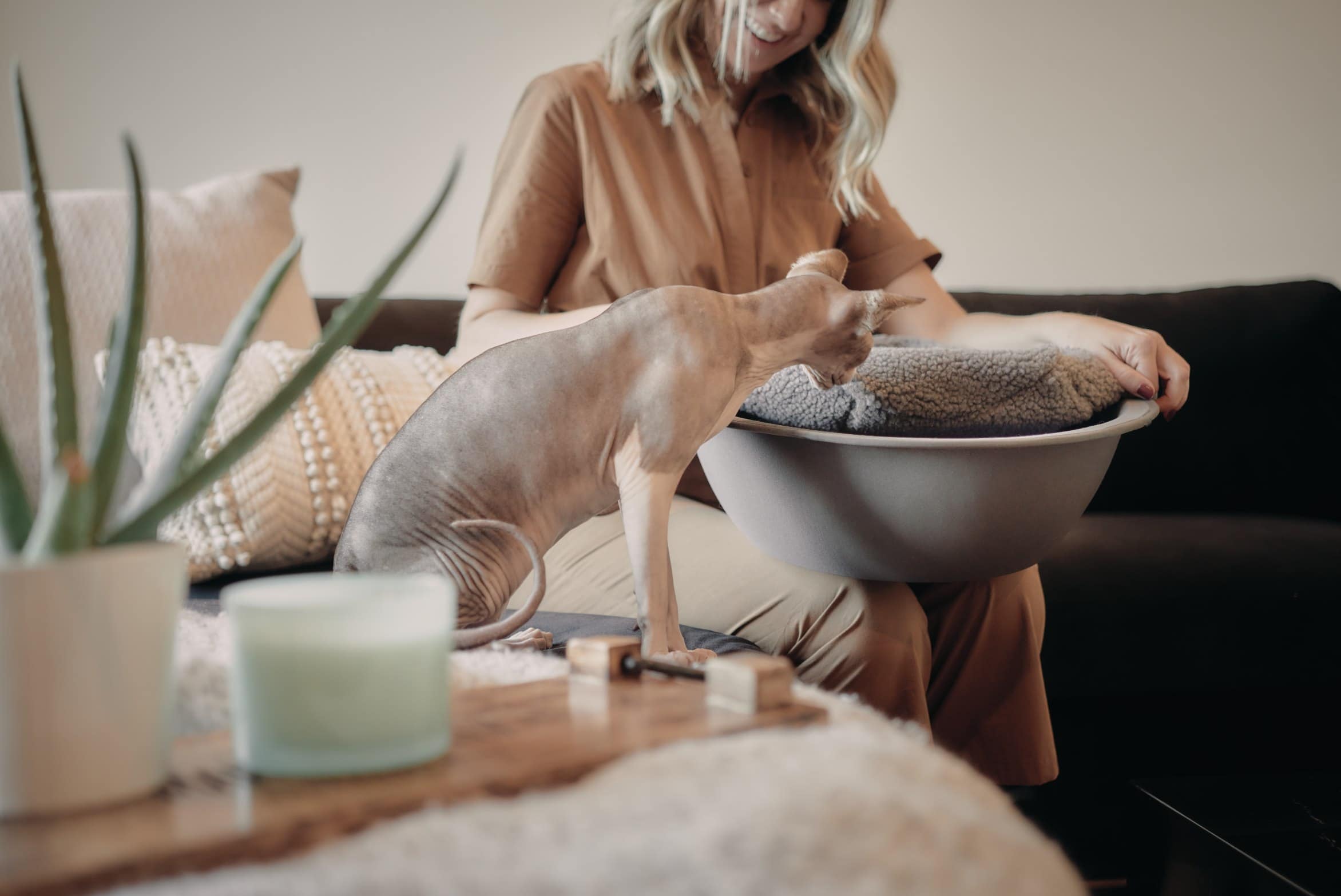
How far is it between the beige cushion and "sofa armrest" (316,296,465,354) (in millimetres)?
142

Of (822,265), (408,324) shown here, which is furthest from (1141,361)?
(408,324)

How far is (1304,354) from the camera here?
1.68 meters

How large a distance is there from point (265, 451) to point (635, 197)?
18.0 inches

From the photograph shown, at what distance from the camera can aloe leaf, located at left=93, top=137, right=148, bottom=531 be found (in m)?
0.37

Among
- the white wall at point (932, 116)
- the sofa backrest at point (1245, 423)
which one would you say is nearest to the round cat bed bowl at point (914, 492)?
the sofa backrest at point (1245, 423)

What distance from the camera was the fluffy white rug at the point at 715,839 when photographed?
30 centimetres

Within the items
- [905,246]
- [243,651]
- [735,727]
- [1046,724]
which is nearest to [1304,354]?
[905,246]

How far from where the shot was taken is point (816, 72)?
1.20 metres

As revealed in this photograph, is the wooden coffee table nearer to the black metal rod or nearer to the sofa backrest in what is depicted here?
the black metal rod

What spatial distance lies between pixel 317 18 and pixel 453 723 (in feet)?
5.42

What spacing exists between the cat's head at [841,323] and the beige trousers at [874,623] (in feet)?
0.72

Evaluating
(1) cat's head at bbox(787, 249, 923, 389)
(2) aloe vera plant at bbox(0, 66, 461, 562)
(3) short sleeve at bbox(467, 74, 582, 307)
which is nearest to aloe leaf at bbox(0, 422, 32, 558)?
(2) aloe vera plant at bbox(0, 66, 461, 562)

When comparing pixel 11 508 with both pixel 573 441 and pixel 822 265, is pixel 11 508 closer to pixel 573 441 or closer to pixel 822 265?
pixel 573 441

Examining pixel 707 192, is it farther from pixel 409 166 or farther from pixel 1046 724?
pixel 409 166
